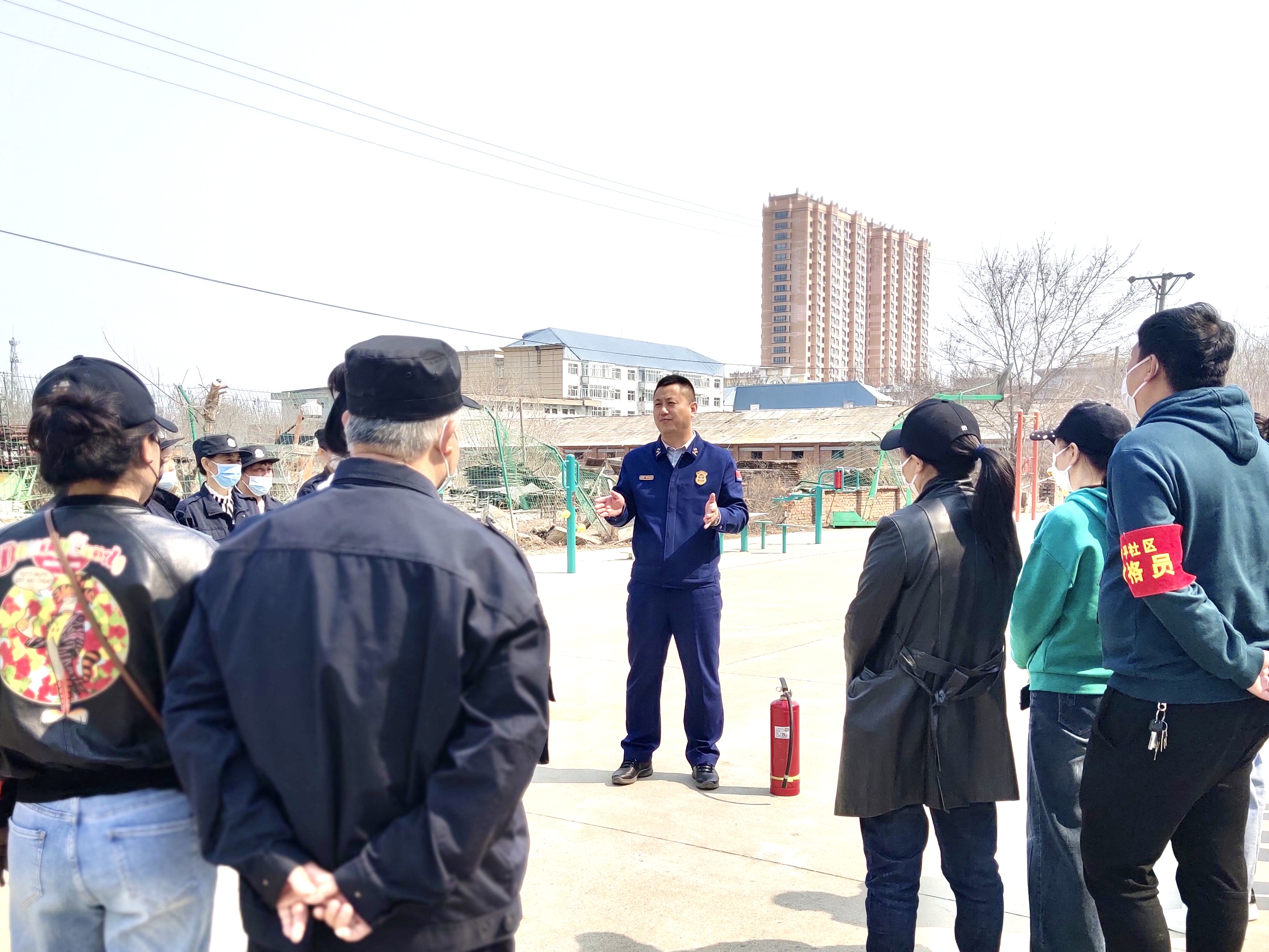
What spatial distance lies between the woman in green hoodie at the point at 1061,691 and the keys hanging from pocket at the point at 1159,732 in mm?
381

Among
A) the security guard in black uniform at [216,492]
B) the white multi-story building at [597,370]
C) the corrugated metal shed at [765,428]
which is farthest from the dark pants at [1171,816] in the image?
the white multi-story building at [597,370]

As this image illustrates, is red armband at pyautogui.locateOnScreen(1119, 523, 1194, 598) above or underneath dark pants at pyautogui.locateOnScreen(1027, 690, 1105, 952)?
above

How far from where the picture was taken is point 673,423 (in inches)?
199

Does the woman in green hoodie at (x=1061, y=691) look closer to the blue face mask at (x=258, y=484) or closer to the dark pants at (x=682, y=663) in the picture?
the dark pants at (x=682, y=663)

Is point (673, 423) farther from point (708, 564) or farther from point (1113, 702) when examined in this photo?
point (1113, 702)

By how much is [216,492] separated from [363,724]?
5.53 meters

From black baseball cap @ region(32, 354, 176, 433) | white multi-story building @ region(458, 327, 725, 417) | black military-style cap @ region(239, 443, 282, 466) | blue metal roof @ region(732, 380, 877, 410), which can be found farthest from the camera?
white multi-story building @ region(458, 327, 725, 417)

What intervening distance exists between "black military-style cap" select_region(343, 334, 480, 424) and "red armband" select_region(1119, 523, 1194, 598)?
176 cm

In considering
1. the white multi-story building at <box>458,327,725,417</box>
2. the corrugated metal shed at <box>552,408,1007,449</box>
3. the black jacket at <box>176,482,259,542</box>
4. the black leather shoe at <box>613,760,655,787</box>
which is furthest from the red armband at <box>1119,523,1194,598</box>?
the white multi-story building at <box>458,327,725,417</box>

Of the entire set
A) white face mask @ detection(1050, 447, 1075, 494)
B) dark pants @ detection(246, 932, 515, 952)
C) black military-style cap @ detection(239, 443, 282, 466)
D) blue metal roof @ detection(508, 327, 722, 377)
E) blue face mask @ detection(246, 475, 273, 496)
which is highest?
blue metal roof @ detection(508, 327, 722, 377)

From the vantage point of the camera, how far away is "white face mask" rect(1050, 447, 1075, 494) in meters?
3.17

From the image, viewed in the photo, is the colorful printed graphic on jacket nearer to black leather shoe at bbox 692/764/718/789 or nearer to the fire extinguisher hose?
the fire extinguisher hose

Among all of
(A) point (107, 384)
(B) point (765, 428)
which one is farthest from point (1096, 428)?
(B) point (765, 428)

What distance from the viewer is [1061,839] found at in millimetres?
2852
